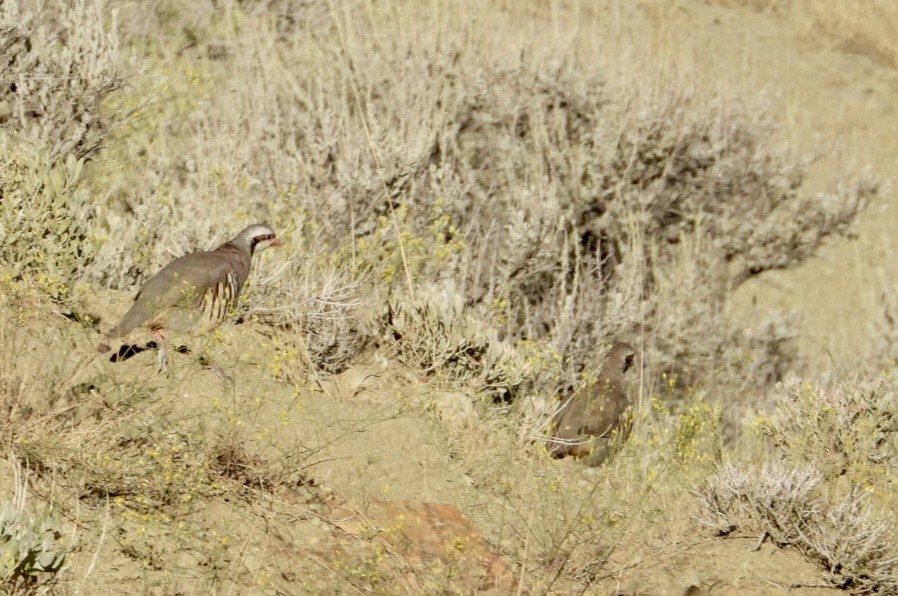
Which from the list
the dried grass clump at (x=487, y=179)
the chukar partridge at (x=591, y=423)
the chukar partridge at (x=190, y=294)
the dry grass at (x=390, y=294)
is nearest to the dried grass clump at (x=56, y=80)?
the dry grass at (x=390, y=294)

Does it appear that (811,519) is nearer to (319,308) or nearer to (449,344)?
(449,344)

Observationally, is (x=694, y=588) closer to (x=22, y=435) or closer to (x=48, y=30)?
(x=22, y=435)

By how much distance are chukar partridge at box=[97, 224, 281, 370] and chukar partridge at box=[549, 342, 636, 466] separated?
1951 millimetres

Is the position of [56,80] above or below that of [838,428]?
above

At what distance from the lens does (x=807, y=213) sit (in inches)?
459

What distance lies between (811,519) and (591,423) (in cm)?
175

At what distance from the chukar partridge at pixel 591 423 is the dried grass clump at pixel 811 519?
0.88 metres

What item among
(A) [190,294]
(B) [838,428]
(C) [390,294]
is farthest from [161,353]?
(B) [838,428]

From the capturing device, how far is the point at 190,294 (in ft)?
19.4

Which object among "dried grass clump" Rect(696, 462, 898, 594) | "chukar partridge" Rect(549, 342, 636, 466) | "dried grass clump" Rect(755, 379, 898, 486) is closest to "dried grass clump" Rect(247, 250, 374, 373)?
"chukar partridge" Rect(549, 342, 636, 466)

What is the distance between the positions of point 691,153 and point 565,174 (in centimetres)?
126

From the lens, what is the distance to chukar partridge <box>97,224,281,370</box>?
6.17m

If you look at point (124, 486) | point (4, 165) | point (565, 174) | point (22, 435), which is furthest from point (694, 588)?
point (565, 174)

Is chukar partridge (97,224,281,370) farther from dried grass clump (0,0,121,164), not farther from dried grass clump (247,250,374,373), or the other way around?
dried grass clump (0,0,121,164)
